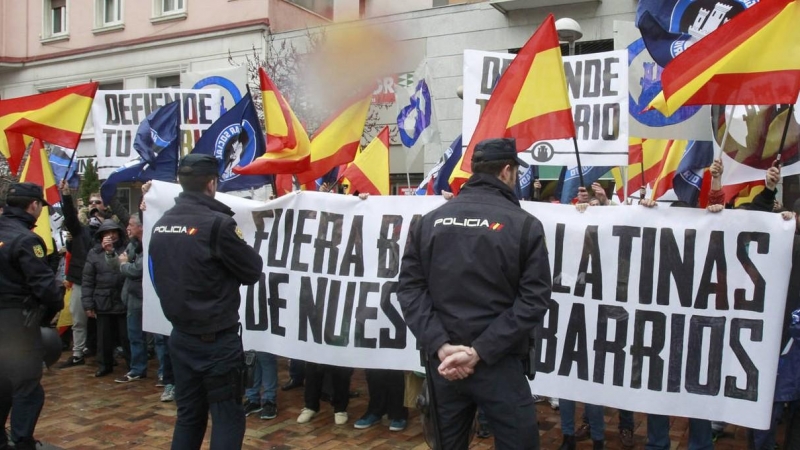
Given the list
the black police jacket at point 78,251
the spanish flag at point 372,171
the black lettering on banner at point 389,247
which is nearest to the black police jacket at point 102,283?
the black police jacket at point 78,251

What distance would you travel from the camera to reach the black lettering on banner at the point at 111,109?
7820 mm

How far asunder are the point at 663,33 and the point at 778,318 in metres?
2.08

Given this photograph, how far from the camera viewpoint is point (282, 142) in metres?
5.94

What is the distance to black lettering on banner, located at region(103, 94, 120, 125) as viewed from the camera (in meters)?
7.82

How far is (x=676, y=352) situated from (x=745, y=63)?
187cm

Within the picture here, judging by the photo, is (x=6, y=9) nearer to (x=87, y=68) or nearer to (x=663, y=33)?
(x=87, y=68)

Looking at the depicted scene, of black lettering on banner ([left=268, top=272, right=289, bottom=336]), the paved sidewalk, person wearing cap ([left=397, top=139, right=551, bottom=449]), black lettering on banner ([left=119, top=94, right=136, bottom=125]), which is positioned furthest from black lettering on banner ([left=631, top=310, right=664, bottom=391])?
black lettering on banner ([left=119, top=94, right=136, bottom=125])

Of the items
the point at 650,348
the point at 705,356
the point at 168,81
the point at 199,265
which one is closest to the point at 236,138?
the point at 199,265

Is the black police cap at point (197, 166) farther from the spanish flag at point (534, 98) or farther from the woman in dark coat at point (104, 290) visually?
the woman in dark coat at point (104, 290)

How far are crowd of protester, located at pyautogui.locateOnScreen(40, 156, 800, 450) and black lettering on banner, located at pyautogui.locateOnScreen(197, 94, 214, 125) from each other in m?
1.49

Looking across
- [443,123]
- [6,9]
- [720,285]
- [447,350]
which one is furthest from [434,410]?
[6,9]

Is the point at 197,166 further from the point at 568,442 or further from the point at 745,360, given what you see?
the point at 745,360

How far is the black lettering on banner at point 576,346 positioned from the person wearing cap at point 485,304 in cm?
156

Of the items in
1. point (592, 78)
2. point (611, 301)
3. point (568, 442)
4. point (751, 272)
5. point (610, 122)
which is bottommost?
point (568, 442)
